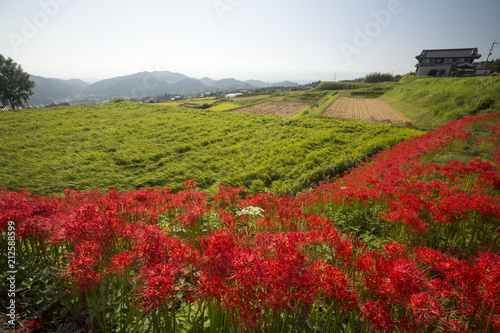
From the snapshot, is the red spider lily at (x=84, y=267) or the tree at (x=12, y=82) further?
the tree at (x=12, y=82)

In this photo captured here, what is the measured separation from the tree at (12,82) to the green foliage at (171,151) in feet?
87.9

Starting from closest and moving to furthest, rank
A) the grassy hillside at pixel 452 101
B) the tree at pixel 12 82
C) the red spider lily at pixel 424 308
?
the red spider lily at pixel 424 308 < the grassy hillside at pixel 452 101 < the tree at pixel 12 82

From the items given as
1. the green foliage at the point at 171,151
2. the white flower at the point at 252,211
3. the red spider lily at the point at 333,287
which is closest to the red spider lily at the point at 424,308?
the red spider lily at the point at 333,287

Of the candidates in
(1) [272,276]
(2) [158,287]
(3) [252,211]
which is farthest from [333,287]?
(3) [252,211]

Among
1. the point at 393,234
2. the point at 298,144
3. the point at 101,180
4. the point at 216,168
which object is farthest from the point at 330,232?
the point at 298,144

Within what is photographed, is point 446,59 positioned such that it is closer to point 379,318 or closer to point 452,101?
point 452,101

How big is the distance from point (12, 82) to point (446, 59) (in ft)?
419

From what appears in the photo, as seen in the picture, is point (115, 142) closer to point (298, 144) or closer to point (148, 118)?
point (148, 118)

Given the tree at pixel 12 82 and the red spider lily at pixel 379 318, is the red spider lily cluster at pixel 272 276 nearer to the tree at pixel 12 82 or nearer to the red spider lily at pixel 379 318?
the red spider lily at pixel 379 318

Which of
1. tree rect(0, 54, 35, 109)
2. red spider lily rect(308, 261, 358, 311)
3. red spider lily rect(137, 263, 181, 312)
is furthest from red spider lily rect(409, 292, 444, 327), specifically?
tree rect(0, 54, 35, 109)

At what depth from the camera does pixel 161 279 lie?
2.00 m

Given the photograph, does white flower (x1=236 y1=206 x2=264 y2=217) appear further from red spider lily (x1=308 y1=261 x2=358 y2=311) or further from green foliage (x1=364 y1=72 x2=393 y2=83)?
green foliage (x1=364 y1=72 x2=393 y2=83)

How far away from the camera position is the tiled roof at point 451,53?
236 feet

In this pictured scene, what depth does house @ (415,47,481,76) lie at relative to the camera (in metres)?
69.4
